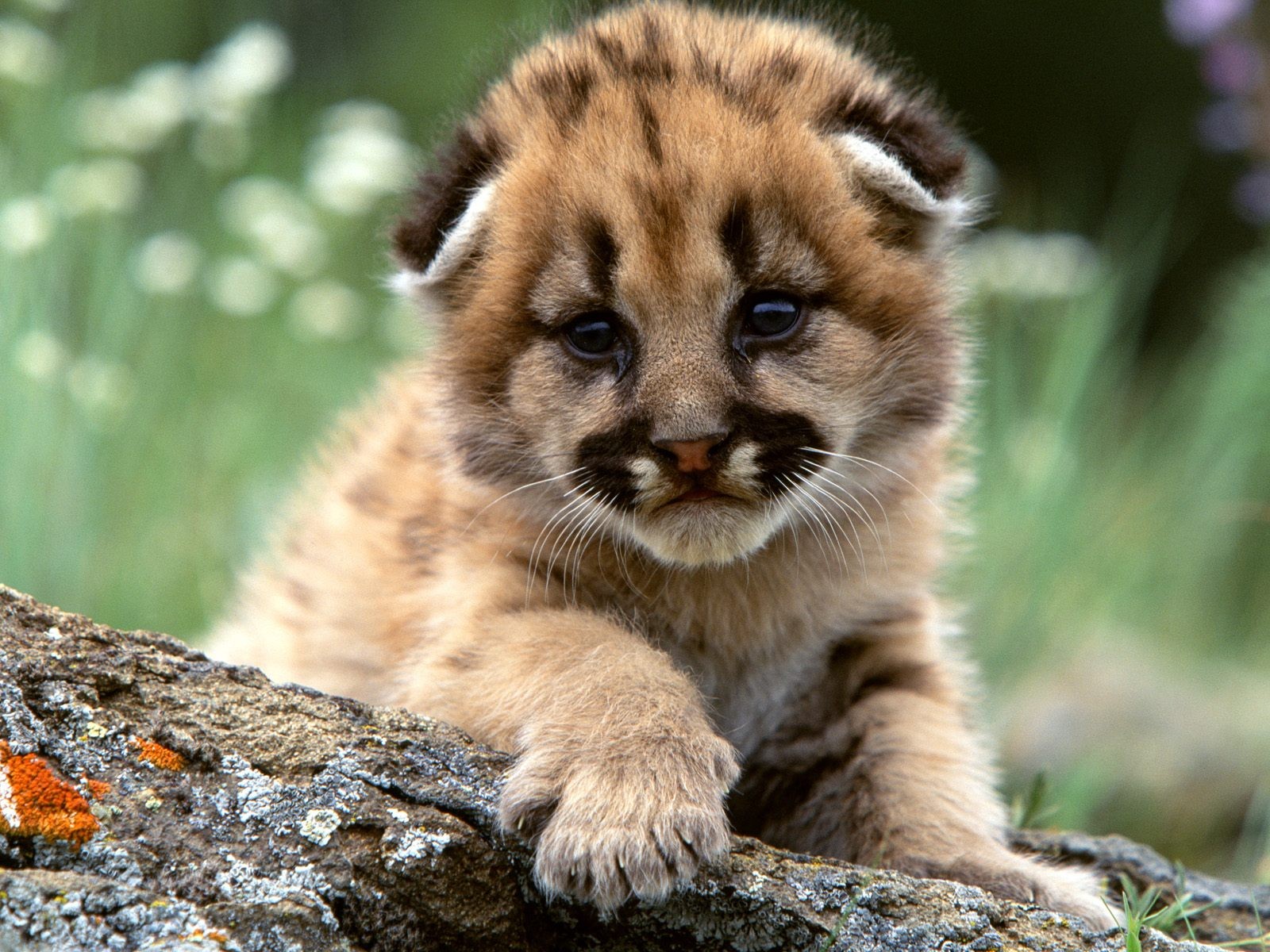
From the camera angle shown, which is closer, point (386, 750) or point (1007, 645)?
point (386, 750)

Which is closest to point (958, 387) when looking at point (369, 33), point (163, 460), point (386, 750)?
point (386, 750)

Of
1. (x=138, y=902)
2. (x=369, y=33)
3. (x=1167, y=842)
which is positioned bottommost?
(x=138, y=902)

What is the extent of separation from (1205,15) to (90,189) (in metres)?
5.44

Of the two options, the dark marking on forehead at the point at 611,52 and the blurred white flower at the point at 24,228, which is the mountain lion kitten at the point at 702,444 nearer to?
the dark marking on forehead at the point at 611,52

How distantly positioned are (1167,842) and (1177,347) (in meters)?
6.16

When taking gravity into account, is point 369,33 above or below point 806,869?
above

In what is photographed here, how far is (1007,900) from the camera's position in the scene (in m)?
2.50

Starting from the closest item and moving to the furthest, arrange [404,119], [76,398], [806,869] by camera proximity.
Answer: [806,869] → [76,398] → [404,119]

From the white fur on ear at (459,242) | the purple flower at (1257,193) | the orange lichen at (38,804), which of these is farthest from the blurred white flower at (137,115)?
the purple flower at (1257,193)

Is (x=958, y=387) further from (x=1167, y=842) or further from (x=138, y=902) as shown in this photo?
(x=1167, y=842)

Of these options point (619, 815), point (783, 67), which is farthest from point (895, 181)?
point (619, 815)

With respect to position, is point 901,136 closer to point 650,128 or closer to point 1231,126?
point 650,128

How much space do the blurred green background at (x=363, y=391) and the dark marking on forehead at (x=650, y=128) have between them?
82 cm

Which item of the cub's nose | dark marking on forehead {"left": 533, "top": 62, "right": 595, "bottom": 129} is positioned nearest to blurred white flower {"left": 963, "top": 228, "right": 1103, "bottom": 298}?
dark marking on forehead {"left": 533, "top": 62, "right": 595, "bottom": 129}
